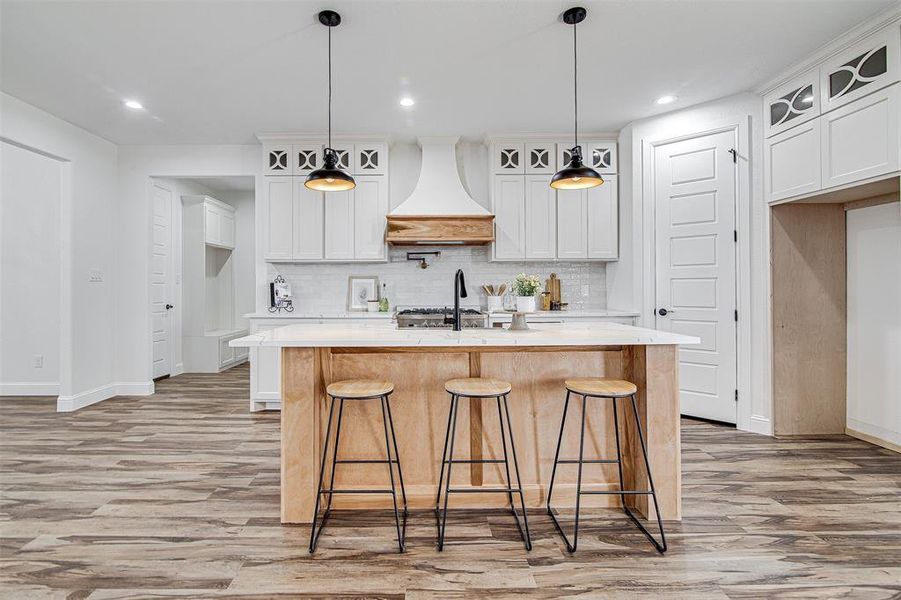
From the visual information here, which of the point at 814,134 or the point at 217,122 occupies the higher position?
the point at 217,122

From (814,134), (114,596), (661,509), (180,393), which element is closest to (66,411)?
(180,393)

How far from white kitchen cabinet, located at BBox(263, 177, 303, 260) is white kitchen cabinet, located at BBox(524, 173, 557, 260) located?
2.52m

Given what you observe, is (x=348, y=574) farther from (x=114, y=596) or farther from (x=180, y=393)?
(x=180, y=393)

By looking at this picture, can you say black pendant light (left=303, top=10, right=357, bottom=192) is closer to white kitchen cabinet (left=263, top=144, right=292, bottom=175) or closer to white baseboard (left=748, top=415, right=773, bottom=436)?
white kitchen cabinet (left=263, top=144, right=292, bottom=175)

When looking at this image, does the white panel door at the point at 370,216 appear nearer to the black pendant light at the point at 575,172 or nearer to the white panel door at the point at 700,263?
the black pendant light at the point at 575,172

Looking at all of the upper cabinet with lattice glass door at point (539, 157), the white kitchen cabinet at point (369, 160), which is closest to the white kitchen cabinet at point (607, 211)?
the upper cabinet with lattice glass door at point (539, 157)

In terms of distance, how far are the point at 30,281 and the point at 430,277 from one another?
460cm

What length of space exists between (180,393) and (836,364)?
21.3 ft

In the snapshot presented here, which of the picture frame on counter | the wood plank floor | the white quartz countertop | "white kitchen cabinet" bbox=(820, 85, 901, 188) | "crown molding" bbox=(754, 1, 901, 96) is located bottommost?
the wood plank floor

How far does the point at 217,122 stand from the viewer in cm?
429

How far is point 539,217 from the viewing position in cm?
474

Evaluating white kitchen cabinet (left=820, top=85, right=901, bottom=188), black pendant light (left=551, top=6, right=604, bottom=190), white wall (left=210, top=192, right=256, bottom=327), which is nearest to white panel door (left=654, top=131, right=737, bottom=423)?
white kitchen cabinet (left=820, top=85, right=901, bottom=188)

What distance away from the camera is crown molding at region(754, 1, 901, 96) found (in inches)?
105

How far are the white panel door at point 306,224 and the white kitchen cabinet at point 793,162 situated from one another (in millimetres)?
4117
